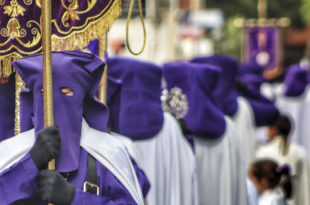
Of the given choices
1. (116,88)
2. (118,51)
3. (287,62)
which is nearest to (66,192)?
(116,88)

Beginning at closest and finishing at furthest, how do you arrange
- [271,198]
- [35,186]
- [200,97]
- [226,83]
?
[35,186] → [200,97] → [271,198] → [226,83]

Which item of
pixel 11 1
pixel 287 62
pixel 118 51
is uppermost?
pixel 11 1

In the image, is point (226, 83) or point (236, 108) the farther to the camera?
point (236, 108)

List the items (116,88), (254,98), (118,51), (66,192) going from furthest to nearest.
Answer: (118,51) < (254,98) < (116,88) < (66,192)

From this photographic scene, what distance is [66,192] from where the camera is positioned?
3768mm

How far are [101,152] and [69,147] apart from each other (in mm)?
213

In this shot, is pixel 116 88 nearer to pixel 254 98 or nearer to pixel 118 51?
pixel 254 98

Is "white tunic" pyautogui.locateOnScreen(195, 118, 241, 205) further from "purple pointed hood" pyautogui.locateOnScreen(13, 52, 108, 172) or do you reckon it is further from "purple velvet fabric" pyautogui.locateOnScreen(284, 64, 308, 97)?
"purple velvet fabric" pyautogui.locateOnScreen(284, 64, 308, 97)

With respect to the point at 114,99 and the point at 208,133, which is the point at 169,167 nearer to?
the point at 208,133

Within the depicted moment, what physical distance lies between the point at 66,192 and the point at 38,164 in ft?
0.62

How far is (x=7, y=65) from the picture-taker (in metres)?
4.57

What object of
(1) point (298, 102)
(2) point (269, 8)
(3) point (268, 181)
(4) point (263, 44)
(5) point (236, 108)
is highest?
(5) point (236, 108)

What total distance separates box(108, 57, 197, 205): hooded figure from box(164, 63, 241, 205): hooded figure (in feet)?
1.55

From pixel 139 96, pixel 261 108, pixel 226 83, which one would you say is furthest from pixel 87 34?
pixel 261 108
